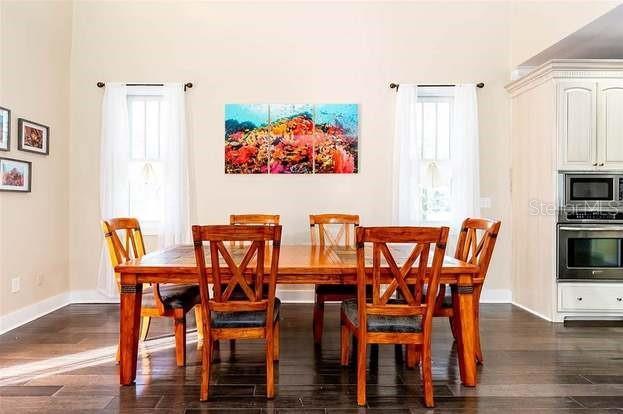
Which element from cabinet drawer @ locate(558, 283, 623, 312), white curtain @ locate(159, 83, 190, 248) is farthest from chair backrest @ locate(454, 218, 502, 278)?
white curtain @ locate(159, 83, 190, 248)

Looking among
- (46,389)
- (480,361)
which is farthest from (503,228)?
(46,389)

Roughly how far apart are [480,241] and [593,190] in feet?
5.80

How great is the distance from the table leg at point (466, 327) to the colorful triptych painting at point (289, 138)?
7.88ft

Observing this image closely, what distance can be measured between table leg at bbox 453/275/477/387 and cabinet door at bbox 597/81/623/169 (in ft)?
8.07

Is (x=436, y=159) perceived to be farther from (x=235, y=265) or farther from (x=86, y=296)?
(x=86, y=296)

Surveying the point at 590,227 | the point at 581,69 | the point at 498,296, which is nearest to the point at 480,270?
the point at 590,227

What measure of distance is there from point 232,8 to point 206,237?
3.35m

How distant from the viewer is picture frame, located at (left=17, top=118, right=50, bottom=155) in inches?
145

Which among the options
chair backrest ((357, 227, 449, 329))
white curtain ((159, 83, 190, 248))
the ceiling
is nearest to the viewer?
chair backrest ((357, 227, 449, 329))

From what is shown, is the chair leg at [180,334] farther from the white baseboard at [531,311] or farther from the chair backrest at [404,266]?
the white baseboard at [531,311]

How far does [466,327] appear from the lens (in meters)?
2.41

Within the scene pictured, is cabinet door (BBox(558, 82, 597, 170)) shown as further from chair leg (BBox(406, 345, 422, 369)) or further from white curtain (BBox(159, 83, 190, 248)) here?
white curtain (BBox(159, 83, 190, 248))

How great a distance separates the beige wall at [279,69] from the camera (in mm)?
4535

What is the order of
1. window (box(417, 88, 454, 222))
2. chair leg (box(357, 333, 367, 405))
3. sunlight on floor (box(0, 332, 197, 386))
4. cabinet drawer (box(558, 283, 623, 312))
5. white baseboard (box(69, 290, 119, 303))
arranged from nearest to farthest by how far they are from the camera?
1. chair leg (box(357, 333, 367, 405))
2. sunlight on floor (box(0, 332, 197, 386))
3. cabinet drawer (box(558, 283, 623, 312))
4. white baseboard (box(69, 290, 119, 303))
5. window (box(417, 88, 454, 222))
